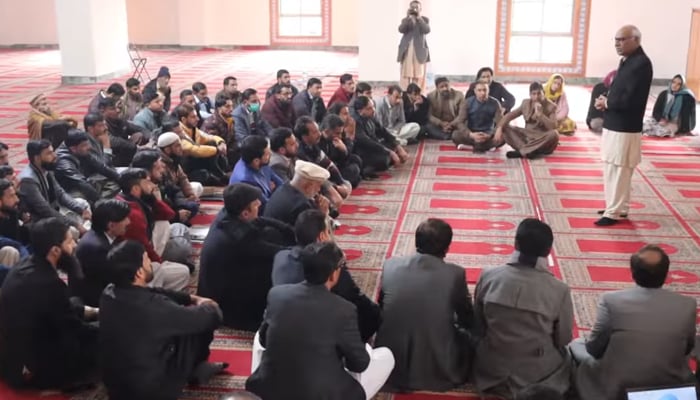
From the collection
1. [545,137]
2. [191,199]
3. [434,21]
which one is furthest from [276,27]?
[191,199]

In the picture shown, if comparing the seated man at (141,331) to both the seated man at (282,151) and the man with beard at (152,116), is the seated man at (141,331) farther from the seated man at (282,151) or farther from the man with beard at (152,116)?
the man with beard at (152,116)

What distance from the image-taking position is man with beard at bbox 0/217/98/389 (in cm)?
305

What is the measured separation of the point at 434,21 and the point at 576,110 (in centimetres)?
334

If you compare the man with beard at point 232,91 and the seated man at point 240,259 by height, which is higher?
the man with beard at point 232,91

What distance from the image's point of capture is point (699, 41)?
37.7ft

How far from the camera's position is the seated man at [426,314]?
10.4 feet

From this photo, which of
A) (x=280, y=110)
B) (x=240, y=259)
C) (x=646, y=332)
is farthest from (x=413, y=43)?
(x=646, y=332)

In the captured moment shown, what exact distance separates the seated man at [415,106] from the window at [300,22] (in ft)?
35.8

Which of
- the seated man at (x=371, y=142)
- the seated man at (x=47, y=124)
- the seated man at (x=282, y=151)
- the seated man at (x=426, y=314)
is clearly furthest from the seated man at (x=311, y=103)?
the seated man at (x=426, y=314)

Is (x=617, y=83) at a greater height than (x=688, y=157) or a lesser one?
greater

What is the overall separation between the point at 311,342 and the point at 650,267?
3.95 ft

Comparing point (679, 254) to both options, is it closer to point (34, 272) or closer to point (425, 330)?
point (425, 330)

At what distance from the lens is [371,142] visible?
22.6 ft

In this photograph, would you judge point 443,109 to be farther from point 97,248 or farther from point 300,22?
point 300,22
